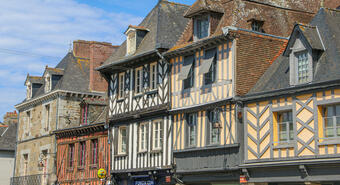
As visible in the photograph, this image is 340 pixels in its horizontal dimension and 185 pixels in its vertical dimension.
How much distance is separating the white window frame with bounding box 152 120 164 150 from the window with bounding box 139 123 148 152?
21.7 inches

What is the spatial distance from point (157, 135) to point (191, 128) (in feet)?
7.04

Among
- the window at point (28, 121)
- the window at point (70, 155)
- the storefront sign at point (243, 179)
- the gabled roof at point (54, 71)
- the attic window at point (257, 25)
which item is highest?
the gabled roof at point (54, 71)

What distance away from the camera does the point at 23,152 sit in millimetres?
33125

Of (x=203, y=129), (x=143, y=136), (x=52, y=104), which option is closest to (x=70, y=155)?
(x=52, y=104)

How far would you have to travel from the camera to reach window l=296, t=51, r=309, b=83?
16.3 m

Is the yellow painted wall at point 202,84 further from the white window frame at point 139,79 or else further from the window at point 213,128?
the white window frame at point 139,79

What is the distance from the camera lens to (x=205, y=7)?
2003 cm

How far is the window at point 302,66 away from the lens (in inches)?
642

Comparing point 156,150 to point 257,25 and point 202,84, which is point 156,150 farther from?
point 257,25

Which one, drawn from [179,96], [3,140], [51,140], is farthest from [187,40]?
[3,140]

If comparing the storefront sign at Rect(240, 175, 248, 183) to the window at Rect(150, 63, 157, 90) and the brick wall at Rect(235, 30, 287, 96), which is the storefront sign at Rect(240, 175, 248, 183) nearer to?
the brick wall at Rect(235, 30, 287, 96)

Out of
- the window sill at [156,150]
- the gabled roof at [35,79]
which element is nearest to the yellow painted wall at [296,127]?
the window sill at [156,150]

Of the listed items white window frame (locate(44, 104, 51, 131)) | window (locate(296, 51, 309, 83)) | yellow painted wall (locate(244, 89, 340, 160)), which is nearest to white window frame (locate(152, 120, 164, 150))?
yellow painted wall (locate(244, 89, 340, 160))

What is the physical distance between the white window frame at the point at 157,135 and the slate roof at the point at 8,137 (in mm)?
21870
